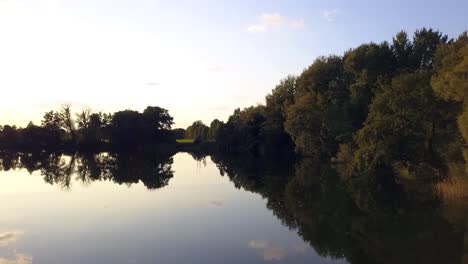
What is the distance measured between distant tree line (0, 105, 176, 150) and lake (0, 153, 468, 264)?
74612 millimetres

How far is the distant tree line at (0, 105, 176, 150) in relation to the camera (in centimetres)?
11369

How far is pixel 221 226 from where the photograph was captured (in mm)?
A: 23125

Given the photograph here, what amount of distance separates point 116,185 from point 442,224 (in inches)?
1071

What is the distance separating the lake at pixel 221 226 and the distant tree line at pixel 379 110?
5.51 meters

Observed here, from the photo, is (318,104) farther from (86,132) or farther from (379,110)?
(86,132)

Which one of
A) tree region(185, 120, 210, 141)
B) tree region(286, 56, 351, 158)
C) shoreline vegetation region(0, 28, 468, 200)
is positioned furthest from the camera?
tree region(185, 120, 210, 141)

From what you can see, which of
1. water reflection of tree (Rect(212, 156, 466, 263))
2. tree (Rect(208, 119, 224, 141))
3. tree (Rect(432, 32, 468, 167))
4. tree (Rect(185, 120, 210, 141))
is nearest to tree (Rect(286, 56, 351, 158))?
water reflection of tree (Rect(212, 156, 466, 263))

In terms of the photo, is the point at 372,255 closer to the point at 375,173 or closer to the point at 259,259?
the point at 259,259

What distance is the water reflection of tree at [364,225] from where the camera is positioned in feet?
58.2

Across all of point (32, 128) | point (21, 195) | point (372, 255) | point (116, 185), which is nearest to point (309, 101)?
point (116, 185)

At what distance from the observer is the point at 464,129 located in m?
29.0

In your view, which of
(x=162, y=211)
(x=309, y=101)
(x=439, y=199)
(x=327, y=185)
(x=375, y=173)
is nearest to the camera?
(x=162, y=211)

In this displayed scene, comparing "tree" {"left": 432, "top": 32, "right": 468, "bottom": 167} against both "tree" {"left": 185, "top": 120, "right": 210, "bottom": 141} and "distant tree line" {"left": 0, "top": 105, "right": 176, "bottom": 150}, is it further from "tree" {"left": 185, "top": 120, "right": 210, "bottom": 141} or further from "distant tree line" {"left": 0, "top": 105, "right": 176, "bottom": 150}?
"tree" {"left": 185, "top": 120, "right": 210, "bottom": 141}

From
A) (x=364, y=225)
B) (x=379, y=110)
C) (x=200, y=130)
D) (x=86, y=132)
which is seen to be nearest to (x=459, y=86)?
(x=379, y=110)
